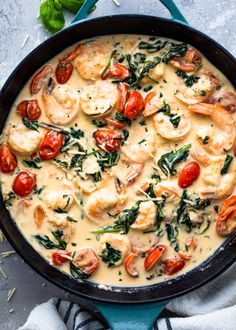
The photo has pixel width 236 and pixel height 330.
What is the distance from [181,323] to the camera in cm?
A: 340

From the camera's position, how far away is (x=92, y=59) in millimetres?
3365

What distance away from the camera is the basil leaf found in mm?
3471

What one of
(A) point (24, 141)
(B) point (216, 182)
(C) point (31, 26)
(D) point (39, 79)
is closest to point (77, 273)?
(A) point (24, 141)

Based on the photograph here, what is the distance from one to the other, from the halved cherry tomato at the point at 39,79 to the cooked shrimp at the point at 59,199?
0.54 m

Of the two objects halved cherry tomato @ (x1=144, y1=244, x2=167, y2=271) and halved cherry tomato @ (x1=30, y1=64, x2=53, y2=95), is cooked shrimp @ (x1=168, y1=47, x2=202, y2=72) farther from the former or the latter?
halved cherry tomato @ (x1=144, y1=244, x2=167, y2=271)

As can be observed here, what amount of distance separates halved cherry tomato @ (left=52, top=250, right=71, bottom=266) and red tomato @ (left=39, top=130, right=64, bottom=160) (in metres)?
0.50

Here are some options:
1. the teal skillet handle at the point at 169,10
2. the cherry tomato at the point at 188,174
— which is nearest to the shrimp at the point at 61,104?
the teal skillet handle at the point at 169,10

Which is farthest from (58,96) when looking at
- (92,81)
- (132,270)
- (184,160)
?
(132,270)

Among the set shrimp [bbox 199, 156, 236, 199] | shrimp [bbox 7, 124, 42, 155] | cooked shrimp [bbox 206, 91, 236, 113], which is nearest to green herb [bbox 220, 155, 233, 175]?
shrimp [bbox 199, 156, 236, 199]

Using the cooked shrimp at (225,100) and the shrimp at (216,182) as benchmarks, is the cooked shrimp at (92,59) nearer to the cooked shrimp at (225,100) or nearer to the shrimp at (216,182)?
the cooked shrimp at (225,100)

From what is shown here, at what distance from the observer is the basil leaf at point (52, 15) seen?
137 inches

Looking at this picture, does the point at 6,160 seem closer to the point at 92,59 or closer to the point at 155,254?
the point at 92,59

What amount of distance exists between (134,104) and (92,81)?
0.84ft

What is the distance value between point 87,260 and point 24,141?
27.3 inches
